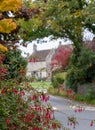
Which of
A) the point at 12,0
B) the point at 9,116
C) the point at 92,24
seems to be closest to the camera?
the point at 12,0

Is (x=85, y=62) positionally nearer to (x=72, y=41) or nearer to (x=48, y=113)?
(x=72, y=41)

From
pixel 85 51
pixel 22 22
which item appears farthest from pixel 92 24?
pixel 22 22

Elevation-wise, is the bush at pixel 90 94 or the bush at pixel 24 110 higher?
the bush at pixel 24 110

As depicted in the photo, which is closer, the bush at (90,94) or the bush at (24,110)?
the bush at (24,110)

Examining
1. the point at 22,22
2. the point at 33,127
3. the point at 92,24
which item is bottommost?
the point at 33,127

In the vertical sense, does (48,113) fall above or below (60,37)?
below

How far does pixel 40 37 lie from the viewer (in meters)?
31.8

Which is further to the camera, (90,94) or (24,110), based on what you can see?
(90,94)

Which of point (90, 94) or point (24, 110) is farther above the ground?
point (24, 110)

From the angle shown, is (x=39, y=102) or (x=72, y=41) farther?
(x=72, y=41)

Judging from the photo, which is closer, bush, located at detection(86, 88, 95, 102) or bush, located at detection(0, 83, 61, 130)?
bush, located at detection(0, 83, 61, 130)

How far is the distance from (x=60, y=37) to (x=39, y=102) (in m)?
27.2

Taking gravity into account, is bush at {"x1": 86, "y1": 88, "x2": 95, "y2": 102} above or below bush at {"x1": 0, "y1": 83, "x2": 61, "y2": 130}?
below

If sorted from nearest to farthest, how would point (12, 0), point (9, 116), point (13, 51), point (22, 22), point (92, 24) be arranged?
point (12, 0), point (9, 116), point (13, 51), point (22, 22), point (92, 24)
